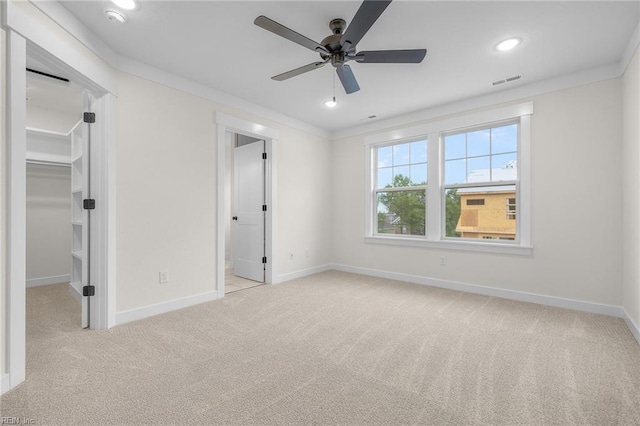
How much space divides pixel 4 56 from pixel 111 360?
2027 millimetres

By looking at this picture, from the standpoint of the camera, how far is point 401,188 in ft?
14.9

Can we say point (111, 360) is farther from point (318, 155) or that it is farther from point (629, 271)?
point (629, 271)

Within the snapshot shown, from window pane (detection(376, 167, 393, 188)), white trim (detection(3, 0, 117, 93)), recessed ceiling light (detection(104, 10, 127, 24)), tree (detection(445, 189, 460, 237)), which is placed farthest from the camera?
window pane (detection(376, 167, 393, 188))

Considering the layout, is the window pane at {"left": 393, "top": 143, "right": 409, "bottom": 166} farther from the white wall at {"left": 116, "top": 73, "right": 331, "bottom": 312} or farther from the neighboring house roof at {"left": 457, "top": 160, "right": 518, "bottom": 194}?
the white wall at {"left": 116, "top": 73, "right": 331, "bottom": 312}

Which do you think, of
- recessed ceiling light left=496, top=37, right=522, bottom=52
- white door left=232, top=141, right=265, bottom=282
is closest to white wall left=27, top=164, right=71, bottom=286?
white door left=232, top=141, right=265, bottom=282

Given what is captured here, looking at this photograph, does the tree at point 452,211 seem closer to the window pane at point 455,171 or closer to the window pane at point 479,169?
the window pane at point 455,171

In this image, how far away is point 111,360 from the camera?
202cm

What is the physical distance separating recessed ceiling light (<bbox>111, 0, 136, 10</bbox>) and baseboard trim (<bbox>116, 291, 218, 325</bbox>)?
254 cm

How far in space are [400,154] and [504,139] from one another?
4.70 feet

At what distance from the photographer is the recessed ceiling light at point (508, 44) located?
95.6 inches

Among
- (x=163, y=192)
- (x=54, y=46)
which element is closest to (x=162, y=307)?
(x=163, y=192)

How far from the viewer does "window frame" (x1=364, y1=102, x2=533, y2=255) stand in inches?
133

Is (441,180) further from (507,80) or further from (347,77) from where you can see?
(347,77)

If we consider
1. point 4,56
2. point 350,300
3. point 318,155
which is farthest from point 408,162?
point 4,56
